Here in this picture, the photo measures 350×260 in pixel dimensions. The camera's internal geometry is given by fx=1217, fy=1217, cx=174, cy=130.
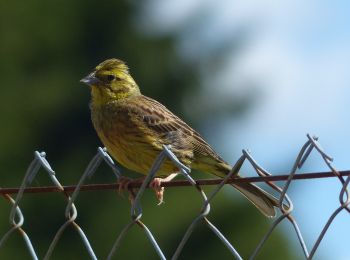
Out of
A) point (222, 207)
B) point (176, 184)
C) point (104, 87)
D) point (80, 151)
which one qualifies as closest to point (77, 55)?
point (80, 151)

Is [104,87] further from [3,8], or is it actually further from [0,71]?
[3,8]

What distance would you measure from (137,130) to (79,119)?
1982cm

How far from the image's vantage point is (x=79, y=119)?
27250 mm

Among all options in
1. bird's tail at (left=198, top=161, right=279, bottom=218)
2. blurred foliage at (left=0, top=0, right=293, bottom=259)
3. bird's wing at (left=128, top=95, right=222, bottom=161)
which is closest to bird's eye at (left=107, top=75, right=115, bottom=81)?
bird's wing at (left=128, top=95, right=222, bottom=161)

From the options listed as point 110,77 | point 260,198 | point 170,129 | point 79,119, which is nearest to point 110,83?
point 110,77

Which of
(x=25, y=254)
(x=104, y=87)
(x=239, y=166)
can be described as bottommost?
(x=25, y=254)

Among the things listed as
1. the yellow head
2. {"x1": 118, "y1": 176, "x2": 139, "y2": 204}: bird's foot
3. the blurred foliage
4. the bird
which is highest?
{"x1": 118, "y1": 176, "x2": 139, "y2": 204}: bird's foot

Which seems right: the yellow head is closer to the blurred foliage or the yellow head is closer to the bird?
the bird

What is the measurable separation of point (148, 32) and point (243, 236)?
988cm

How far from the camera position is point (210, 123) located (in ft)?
89.6

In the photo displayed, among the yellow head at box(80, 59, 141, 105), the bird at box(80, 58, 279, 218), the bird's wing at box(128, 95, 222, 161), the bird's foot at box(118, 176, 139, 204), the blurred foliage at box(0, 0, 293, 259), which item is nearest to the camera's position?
the bird's foot at box(118, 176, 139, 204)

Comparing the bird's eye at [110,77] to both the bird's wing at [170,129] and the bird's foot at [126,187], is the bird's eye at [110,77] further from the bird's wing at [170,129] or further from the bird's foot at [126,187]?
the bird's foot at [126,187]

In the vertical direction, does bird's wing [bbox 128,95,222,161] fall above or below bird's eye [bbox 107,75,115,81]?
below

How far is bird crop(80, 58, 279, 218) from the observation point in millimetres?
7309
